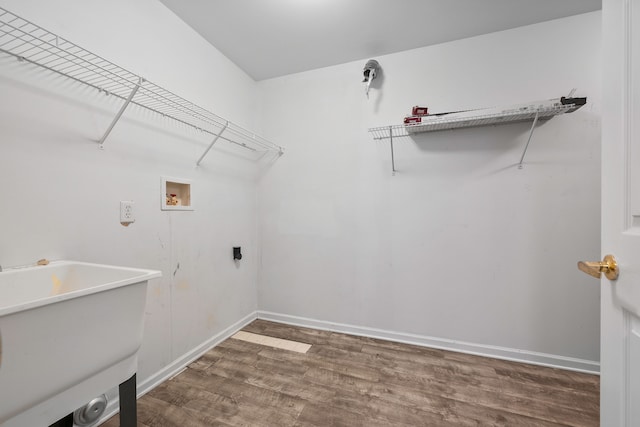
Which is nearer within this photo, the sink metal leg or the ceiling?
the sink metal leg

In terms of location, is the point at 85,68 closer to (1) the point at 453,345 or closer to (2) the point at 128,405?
(2) the point at 128,405

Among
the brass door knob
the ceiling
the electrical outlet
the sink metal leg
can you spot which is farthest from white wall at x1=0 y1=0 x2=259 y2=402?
the brass door knob

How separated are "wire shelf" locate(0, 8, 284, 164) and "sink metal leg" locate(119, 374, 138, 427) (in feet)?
3.54

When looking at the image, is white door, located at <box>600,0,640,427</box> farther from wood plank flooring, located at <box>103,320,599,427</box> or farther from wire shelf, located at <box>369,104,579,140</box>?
wire shelf, located at <box>369,104,579,140</box>

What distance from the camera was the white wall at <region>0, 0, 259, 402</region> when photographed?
1.02 meters

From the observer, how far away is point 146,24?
1469 millimetres

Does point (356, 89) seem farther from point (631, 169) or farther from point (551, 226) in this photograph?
point (631, 169)

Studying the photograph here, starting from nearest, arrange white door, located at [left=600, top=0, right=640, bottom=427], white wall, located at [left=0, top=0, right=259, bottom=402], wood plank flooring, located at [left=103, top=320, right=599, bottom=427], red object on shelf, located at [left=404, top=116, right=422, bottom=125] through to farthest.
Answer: white door, located at [left=600, top=0, right=640, bottom=427], white wall, located at [left=0, top=0, right=259, bottom=402], wood plank flooring, located at [left=103, top=320, right=599, bottom=427], red object on shelf, located at [left=404, top=116, right=422, bottom=125]

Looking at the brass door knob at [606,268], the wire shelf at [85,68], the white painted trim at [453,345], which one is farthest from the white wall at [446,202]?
the brass door knob at [606,268]

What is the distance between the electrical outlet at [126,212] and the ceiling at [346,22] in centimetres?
121

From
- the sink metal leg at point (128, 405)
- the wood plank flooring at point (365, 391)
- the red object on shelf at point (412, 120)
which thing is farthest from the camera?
the red object on shelf at point (412, 120)

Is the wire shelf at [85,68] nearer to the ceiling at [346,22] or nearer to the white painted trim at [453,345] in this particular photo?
the ceiling at [346,22]

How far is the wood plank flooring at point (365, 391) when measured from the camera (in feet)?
4.17

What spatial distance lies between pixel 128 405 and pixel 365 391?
112 cm
